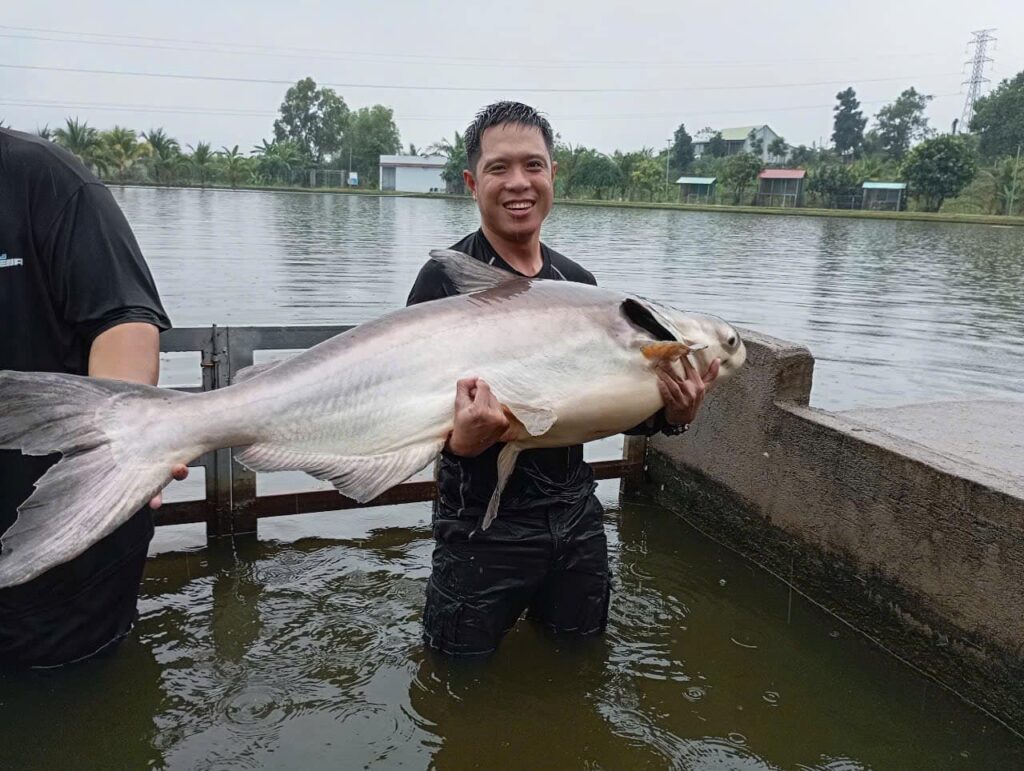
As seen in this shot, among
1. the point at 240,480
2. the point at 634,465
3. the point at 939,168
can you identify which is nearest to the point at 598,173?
the point at 939,168

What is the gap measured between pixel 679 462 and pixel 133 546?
374cm

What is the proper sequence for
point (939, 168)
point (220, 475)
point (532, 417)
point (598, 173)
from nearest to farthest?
point (532, 417)
point (220, 475)
point (939, 168)
point (598, 173)

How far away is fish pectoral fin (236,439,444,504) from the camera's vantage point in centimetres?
246

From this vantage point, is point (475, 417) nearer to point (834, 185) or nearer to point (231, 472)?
point (231, 472)

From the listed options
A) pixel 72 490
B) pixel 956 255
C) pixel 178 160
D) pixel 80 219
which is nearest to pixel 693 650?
pixel 72 490

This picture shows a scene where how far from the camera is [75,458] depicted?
2076 mm

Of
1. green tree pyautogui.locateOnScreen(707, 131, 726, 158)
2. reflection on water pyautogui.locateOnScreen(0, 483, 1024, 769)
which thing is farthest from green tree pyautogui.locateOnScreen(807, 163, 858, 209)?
reflection on water pyautogui.locateOnScreen(0, 483, 1024, 769)

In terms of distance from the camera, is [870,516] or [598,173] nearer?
[870,516]

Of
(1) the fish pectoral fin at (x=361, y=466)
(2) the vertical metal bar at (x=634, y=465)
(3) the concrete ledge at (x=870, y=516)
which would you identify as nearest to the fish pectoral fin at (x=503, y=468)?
(1) the fish pectoral fin at (x=361, y=466)

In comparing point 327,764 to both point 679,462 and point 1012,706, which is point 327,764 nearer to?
point 1012,706

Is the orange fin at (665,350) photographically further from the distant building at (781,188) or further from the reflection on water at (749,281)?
the distant building at (781,188)

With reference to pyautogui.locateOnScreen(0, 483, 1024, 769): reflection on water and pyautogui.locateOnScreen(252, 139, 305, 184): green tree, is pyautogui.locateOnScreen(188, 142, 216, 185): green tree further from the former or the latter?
pyautogui.locateOnScreen(0, 483, 1024, 769): reflection on water

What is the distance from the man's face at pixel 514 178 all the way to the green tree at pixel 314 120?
111270 millimetres

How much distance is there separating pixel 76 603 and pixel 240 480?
7.53 ft
